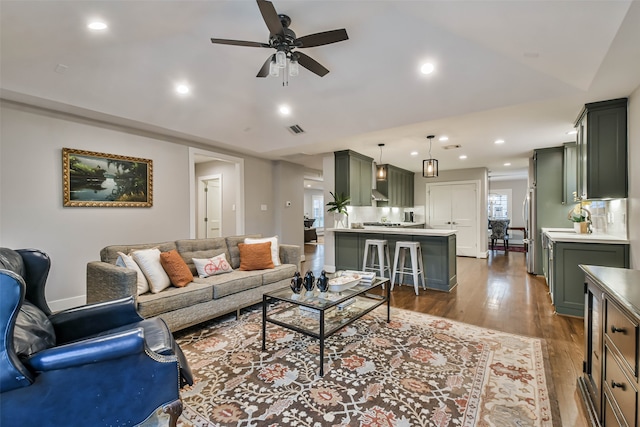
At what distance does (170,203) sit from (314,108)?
2806 millimetres

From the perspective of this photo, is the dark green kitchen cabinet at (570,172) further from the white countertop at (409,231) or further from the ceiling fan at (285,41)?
the ceiling fan at (285,41)

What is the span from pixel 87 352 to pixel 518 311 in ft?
13.4

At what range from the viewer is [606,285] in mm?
1425

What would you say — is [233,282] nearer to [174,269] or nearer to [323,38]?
[174,269]

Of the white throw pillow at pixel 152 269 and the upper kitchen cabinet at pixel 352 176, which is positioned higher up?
the upper kitchen cabinet at pixel 352 176

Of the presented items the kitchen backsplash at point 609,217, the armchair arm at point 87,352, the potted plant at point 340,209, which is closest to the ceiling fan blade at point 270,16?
the armchair arm at point 87,352

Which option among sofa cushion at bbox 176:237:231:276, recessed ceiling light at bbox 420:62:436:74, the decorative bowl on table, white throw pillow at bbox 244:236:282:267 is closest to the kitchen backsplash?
recessed ceiling light at bbox 420:62:436:74

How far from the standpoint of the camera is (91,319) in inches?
73.4

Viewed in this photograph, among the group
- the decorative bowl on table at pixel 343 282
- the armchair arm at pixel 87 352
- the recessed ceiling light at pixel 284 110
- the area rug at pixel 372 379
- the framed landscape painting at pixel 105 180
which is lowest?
the area rug at pixel 372 379

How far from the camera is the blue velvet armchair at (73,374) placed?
42.3 inches

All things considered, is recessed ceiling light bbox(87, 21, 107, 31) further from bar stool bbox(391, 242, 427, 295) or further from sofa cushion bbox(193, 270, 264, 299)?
bar stool bbox(391, 242, 427, 295)

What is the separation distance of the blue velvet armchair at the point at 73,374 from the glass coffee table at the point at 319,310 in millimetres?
994

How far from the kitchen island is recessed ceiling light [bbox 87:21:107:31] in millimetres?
4135

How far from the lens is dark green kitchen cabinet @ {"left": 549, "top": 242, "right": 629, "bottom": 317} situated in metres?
3.11
